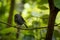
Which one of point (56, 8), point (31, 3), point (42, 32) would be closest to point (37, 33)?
point (42, 32)

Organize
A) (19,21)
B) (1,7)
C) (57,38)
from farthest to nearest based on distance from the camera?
(1,7) < (19,21) < (57,38)

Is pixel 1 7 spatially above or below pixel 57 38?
above

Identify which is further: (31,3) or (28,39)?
(31,3)

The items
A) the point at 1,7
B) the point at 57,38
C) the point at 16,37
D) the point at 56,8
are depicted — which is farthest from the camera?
the point at 1,7

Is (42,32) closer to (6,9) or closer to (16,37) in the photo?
(16,37)

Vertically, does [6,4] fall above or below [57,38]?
above

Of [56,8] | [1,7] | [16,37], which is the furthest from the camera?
[1,7]

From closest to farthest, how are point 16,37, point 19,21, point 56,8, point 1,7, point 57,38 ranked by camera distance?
point 56,8, point 57,38, point 19,21, point 16,37, point 1,7

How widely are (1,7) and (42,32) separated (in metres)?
0.70

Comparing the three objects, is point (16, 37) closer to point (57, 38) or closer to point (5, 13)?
point (57, 38)

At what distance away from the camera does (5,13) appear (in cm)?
125

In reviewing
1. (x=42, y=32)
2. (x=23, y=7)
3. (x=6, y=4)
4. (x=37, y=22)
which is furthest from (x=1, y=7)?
(x=42, y=32)

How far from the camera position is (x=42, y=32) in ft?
1.70

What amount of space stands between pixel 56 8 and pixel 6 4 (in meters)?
0.85
